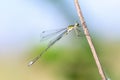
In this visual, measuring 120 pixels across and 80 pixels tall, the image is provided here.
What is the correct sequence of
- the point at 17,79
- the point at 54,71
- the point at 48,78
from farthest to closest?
the point at 17,79
the point at 48,78
the point at 54,71

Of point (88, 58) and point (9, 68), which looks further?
point (9, 68)

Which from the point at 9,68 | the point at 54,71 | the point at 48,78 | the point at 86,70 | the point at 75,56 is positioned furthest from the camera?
the point at 9,68

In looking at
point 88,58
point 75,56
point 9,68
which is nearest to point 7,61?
point 9,68

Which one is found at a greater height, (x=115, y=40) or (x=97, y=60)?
(x=97, y=60)

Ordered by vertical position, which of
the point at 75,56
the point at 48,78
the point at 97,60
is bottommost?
the point at 48,78

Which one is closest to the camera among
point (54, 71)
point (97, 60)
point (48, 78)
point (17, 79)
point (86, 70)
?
point (97, 60)

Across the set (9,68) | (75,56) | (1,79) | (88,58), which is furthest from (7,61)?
(88,58)

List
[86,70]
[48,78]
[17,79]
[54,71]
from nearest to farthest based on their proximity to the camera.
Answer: [86,70]
[54,71]
[48,78]
[17,79]

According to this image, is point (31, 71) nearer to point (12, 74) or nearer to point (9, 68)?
point (12, 74)

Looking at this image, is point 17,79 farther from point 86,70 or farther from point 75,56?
point 86,70
